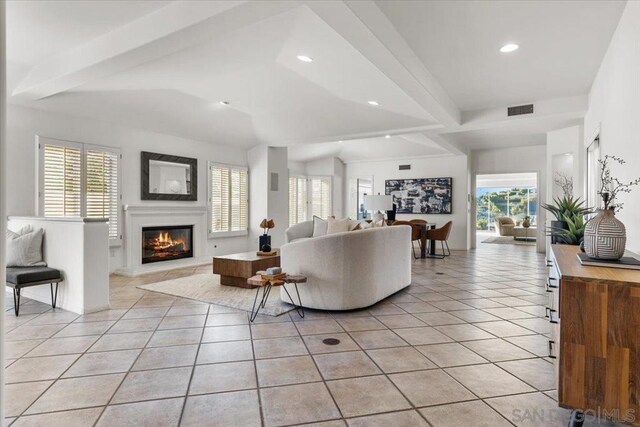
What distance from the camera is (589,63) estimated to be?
4.06 meters

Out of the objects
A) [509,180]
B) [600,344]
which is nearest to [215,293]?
[600,344]

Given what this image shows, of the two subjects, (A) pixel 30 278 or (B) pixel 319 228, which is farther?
(B) pixel 319 228

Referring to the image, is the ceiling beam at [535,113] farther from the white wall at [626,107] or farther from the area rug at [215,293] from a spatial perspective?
the area rug at [215,293]

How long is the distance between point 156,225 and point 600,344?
628 cm

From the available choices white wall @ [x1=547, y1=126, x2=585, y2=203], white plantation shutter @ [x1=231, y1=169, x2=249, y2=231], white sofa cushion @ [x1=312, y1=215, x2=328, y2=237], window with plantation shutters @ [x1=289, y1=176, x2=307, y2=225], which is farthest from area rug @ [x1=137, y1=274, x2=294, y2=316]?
white wall @ [x1=547, y1=126, x2=585, y2=203]

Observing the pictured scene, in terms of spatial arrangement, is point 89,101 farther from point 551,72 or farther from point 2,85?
point 551,72

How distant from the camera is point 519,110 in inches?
220

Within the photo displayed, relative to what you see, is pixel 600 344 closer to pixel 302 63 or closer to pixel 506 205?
pixel 302 63

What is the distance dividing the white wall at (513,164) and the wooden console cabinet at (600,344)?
27.0 ft

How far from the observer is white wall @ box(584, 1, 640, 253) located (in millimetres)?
2471

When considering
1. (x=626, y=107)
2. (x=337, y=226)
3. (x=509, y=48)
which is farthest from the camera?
(x=337, y=226)

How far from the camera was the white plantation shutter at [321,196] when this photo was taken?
10461 mm

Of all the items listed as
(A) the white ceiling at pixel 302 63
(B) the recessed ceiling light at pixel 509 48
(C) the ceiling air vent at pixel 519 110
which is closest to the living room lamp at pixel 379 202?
(A) the white ceiling at pixel 302 63

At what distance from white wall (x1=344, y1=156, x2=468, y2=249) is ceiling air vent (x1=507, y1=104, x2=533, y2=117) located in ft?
12.8
